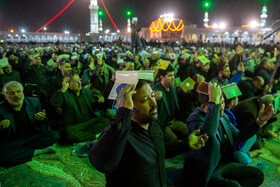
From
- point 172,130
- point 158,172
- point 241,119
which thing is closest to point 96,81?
point 172,130

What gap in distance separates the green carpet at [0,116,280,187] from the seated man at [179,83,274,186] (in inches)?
28.2

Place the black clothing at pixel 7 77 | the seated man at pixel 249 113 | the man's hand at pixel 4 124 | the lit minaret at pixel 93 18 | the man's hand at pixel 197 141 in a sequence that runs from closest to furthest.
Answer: the man's hand at pixel 197 141 < the man's hand at pixel 4 124 < the seated man at pixel 249 113 < the black clothing at pixel 7 77 < the lit minaret at pixel 93 18

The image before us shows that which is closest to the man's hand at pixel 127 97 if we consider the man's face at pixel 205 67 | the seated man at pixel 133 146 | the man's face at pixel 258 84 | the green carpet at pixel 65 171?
the seated man at pixel 133 146

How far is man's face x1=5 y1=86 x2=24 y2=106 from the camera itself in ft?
12.0

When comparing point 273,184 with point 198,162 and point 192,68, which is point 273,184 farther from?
point 192,68

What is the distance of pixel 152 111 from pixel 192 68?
698cm

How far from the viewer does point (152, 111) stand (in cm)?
159

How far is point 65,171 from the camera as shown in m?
3.53

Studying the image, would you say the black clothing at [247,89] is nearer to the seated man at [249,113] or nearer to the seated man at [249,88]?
the seated man at [249,88]

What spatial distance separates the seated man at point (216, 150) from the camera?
2227 millimetres

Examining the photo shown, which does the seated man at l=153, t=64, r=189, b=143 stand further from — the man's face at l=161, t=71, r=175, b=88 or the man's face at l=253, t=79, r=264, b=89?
the man's face at l=253, t=79, r=264, b=89

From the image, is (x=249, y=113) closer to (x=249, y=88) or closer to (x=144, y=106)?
(x=249, y=88)

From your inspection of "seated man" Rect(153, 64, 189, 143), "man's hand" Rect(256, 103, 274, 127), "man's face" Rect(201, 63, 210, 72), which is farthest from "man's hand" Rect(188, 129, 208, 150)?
"man's face" Rect(201, 63, 210, 72)

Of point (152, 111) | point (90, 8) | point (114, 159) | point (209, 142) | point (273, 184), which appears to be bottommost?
point (273, 184)
